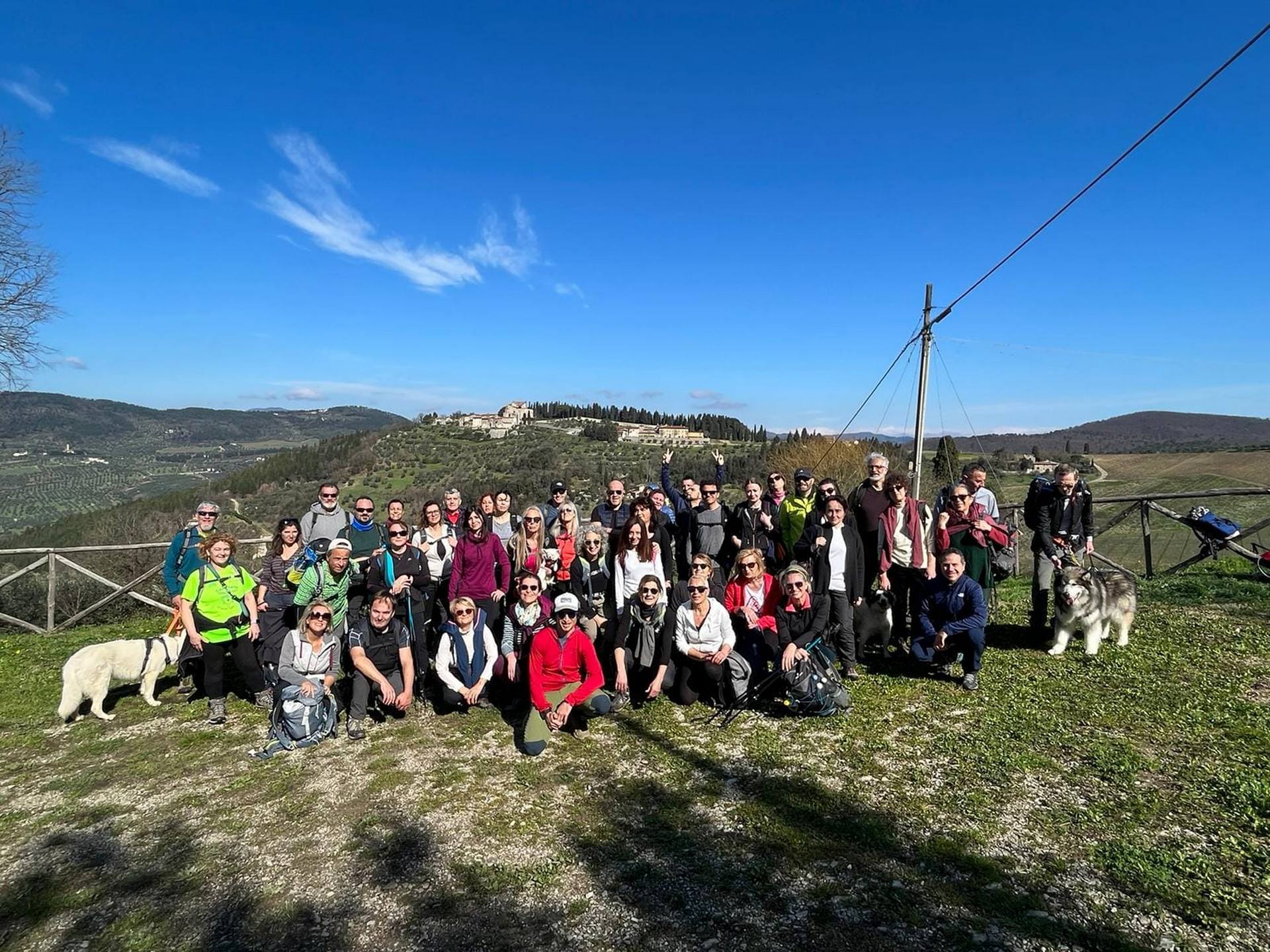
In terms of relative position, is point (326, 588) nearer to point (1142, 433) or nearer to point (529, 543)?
point (529, 543)

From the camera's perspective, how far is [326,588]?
5.44 metres

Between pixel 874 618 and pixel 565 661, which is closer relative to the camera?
pixel 565 661

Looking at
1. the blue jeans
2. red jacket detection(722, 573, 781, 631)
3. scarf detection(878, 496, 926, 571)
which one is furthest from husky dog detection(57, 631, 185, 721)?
the blue jeans

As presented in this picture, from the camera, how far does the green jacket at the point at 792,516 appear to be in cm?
648

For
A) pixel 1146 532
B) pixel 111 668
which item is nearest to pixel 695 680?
pixel 111 668

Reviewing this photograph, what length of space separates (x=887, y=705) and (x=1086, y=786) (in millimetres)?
1505

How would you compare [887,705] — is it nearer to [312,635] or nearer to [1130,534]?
[312,635]

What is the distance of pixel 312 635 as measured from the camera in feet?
16.3

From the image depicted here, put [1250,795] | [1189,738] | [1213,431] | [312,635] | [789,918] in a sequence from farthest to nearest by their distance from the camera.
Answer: [1213,431] < [312,635] < [1189,738] < [1250,795] < [789,918]

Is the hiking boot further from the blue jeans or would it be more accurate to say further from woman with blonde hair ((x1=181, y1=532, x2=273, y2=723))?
the blue jeans

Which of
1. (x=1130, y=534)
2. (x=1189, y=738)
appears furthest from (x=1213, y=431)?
(x=1189, y=738)

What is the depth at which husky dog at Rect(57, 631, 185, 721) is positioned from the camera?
17.6ft

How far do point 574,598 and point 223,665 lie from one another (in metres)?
3.33

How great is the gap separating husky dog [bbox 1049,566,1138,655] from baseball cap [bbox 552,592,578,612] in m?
4.77
